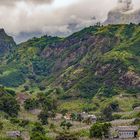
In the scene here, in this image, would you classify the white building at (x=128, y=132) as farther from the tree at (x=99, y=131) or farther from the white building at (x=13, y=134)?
the white building at (x=13, y=134)

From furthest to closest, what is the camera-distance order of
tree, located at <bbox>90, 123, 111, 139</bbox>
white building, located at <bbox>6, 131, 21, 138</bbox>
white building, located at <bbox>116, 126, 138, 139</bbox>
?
white building, located at <bbox>6, 131, 21, 138</bbox> → white building, located at <bbox>116, 126, 138, 139</bbox> → tree, located at <bbox>90, 123, 111, 139</bbox>

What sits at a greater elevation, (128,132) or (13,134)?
(13,134)

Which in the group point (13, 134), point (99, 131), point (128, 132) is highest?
point (13, 134)

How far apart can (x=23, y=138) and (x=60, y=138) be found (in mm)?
25649

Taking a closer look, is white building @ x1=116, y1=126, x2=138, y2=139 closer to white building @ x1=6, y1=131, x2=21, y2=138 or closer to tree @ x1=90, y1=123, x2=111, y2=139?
tree @ x1=90, y1=123, x2=111, y2=139

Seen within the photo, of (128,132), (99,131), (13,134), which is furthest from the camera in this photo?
(13,134)

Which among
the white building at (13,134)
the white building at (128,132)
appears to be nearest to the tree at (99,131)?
the white building at (128,132)

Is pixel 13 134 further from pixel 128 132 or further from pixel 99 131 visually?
pixel 128 132

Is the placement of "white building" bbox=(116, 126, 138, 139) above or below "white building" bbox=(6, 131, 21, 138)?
below

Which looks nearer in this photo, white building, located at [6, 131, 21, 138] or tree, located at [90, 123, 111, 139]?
tree, located at [90, 123, 111, 139]

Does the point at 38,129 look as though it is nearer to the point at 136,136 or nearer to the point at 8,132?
the point at 8,132

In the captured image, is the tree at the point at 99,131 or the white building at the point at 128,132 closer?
the tree at the point at 99,131

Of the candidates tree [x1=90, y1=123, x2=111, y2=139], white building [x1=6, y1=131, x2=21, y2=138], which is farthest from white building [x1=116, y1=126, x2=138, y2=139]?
white building [x1=6, y1=131, x2=21, y2=138]

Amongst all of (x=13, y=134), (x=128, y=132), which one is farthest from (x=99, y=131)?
(x=13, y=134)
